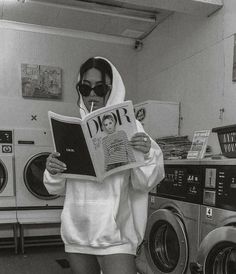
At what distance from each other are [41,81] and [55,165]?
3305 mm

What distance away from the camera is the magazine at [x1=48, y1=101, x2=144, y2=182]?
1.27 m

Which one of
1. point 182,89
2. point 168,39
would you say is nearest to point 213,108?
point 182,89

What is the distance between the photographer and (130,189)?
4.69ft

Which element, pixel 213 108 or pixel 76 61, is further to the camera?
pixel 76 61

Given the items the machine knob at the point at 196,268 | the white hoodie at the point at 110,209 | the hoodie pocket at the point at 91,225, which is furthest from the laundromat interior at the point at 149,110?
the hoodie pocket at the point at 91,225

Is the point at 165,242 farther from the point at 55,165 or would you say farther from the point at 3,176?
the point at 3,176

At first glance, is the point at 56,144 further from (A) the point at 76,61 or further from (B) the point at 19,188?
(A) the point at 76,61

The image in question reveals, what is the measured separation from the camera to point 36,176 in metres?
4.14

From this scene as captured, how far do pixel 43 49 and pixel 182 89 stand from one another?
1.98 meters

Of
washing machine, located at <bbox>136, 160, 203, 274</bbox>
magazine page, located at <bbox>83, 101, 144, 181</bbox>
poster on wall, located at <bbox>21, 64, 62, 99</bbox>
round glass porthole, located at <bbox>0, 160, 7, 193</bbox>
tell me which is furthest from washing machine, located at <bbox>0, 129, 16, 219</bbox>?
magazine page, located at <bbox>83, 101, 144, 181</bbox>

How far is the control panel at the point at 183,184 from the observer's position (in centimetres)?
223

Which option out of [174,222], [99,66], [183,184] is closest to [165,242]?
[174,222]

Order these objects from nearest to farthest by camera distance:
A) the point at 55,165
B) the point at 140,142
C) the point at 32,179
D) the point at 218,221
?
1. the point at 140,142
2. the point at 55,165
3. the point at 218,221
4. the point at 32,179

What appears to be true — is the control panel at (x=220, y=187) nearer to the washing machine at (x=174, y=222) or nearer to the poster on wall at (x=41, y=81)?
the washing machine at (x=174, y=222)
